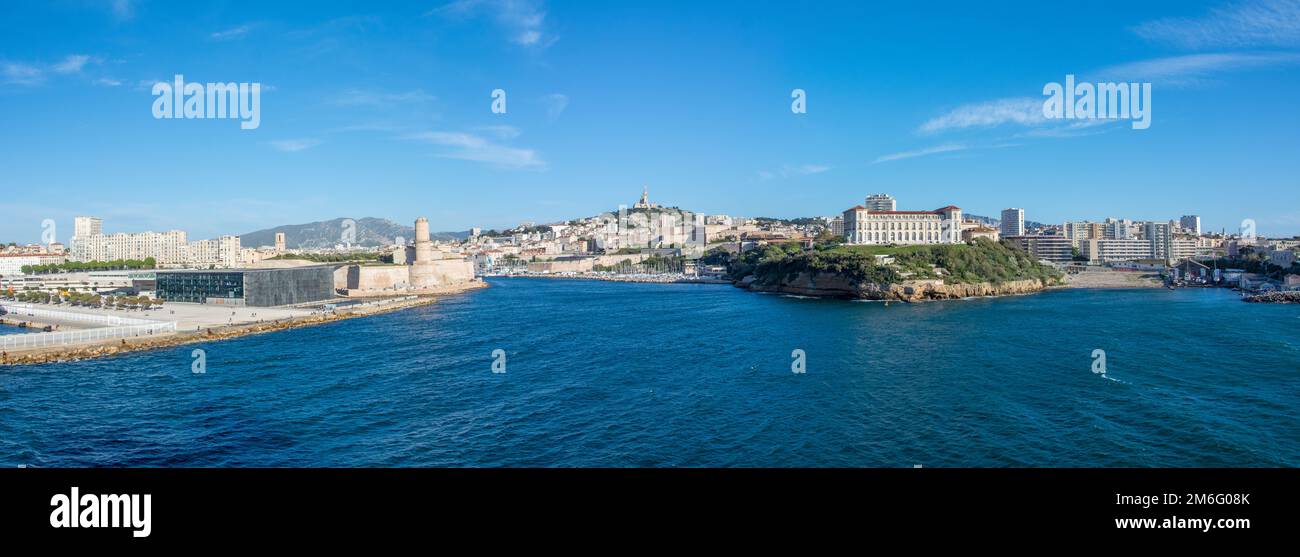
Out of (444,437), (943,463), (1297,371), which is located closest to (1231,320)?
(1297,371)

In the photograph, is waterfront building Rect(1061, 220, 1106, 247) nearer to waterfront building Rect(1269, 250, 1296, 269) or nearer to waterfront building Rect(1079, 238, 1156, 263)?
waterfront building Rect(1079, 238, 1156, 263)

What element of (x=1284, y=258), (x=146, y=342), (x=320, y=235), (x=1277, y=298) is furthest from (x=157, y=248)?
(x=320, y=235)

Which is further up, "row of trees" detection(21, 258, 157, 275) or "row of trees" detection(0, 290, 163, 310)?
"row of trees" detection(21, 258, 157, 275)

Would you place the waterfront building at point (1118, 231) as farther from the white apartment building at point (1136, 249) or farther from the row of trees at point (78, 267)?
the row of trees at point (78, 267)

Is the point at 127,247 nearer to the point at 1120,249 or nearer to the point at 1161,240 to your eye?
the point at 1120,249

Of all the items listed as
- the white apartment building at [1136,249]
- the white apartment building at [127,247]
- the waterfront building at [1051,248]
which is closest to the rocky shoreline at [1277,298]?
the waterfront building at [1051,248]

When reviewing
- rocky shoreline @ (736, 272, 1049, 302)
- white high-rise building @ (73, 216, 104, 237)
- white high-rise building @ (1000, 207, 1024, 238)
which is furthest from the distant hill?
rocky shoreline @ (736, 272, 1049, 302)
